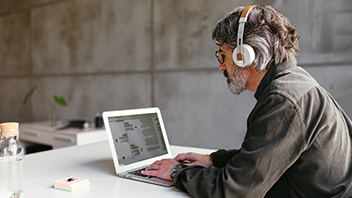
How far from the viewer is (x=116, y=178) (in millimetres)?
1256

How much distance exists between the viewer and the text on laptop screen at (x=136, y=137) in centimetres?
136

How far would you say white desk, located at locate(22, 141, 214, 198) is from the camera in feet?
3.53

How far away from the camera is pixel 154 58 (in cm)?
332

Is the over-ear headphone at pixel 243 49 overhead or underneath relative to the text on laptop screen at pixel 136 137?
overhead

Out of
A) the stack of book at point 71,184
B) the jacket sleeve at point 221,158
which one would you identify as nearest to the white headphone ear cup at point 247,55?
the jacket sleeve at point 221,158

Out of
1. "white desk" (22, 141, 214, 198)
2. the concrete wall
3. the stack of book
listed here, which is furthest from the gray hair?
the concrete wall

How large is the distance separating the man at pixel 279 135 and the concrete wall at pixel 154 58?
1.36 m

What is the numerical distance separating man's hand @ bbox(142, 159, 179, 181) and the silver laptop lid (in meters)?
0.12

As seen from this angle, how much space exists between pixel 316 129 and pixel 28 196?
0.96 metres

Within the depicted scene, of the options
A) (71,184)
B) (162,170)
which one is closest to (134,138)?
(162,170)

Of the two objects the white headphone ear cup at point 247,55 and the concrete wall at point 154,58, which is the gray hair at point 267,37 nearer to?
the white headphone ear cup at point 247,55

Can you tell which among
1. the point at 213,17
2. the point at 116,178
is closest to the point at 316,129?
the point at 116,178

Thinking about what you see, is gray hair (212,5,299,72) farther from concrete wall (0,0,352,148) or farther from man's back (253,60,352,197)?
concrete wall (0,0,352,148)

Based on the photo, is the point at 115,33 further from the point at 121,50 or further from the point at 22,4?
the point at 22,4
